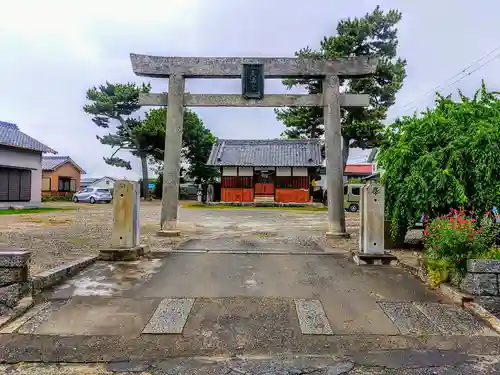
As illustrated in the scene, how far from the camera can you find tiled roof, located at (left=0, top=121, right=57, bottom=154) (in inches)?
928

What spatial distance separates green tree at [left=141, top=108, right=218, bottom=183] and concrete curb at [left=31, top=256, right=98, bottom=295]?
94.0ft

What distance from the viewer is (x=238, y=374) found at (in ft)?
11.0

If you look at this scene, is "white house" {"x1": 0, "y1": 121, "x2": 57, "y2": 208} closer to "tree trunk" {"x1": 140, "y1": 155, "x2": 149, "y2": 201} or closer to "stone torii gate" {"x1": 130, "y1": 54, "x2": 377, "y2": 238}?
"tree trunk" {"x1": 140, "y1": 155, "x2": 149, "y2": 201}

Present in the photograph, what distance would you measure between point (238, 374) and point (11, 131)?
2731 cm

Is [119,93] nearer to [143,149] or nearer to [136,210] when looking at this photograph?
[143,149]

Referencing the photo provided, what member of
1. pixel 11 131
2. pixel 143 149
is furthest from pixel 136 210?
pixel 143 149

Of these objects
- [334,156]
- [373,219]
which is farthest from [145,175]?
[373,219]

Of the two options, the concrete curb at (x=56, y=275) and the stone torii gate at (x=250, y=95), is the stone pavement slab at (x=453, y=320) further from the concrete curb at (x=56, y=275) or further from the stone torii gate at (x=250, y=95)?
the stone torii gate at (x=250, y=95)

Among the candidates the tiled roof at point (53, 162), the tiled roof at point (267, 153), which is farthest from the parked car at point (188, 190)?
the tiled roof at point (53, 162)

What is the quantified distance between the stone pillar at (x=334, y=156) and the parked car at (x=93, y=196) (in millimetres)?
30562

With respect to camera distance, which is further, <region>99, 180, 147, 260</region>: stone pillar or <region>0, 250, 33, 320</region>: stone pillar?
<region>99, 180, 147, 260</region>: stone pillar

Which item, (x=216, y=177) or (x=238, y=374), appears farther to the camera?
(x=216, y=177)

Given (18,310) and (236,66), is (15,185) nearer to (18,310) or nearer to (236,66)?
(236,66)

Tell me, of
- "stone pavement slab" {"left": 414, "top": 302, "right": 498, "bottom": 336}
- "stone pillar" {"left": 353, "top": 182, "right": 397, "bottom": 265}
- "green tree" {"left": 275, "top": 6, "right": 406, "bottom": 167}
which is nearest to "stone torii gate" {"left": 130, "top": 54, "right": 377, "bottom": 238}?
"stone pillar" {"left": 353, "top": 182, "right": 397, "bottom": 265}
